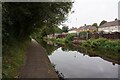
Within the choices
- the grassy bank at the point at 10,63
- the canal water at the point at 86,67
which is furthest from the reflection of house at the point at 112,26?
the grassy bank at the point at 10,63

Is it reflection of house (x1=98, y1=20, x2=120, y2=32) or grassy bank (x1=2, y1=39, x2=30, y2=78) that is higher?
reflection of house (x1=98, y1=20, x2=120, y2=32)

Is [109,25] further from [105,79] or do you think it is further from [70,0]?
[105,79]

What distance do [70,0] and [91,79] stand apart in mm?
10017

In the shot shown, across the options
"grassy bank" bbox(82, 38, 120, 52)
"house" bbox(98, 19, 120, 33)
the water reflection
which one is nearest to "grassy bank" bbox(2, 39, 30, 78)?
the water reflection

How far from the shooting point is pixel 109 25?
107750 millimetres

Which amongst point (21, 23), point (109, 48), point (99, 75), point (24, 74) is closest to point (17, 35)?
Answer: point (21, 23)

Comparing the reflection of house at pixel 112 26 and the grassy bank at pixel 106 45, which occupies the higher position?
the reflection of house at pixel 112 26

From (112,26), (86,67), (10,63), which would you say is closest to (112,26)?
(112,26)

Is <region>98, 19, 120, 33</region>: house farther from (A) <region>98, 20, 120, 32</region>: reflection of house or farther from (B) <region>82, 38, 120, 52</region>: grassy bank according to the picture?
(B) <region>82, 38, 120, 52</region>: grassy bank

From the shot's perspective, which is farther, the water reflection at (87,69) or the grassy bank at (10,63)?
the water reflection at (87,69)

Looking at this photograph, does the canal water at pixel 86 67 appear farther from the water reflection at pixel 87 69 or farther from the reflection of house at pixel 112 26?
the reflection of house at pixel 112 26

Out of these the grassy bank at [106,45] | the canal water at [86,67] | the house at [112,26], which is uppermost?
the house at [112,26]

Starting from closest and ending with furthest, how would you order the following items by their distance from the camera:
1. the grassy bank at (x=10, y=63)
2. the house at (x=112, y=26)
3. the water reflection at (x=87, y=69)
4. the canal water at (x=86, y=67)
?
1. the grassy bank at (x=10, y=63)
2. the water reflection at (x=87, y=69)
3. the canal water at (x=86, y=67)
4. the house at (x=112, y=26)

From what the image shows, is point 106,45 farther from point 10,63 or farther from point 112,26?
point 112,26
